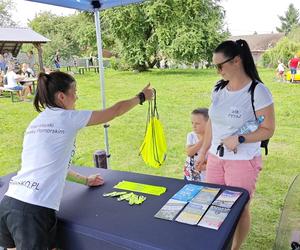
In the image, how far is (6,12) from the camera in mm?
23906

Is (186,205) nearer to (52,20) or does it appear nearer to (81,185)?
(81,185)

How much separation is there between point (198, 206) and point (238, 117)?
1.78 feet

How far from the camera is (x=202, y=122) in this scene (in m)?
2.11

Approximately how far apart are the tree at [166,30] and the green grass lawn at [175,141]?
20.2 feet

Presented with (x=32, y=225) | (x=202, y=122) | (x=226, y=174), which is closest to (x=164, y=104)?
(x=202, y=122)

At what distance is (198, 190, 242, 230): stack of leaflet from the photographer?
1.19 m

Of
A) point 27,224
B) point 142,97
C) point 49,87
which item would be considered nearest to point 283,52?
point 142,97

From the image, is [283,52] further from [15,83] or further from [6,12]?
[6,12]

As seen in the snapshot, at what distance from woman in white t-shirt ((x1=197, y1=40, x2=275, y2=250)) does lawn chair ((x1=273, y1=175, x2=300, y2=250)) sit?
0.48m

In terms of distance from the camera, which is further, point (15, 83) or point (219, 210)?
point (15, 83)

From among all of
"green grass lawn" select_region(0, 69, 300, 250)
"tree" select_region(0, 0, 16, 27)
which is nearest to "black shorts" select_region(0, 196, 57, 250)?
"green grass lawn" select_region(0, 69, 300, 250)

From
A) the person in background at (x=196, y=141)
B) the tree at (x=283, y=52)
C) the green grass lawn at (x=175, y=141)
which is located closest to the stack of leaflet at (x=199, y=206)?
the person in background at (x=196, y=141)

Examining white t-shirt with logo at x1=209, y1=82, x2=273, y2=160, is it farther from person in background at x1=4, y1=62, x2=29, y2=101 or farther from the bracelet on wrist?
person in background at x1=4, y1=62, x2=29, y2=101

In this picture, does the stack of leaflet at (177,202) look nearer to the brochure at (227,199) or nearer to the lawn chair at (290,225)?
the brochure at (227,199)
